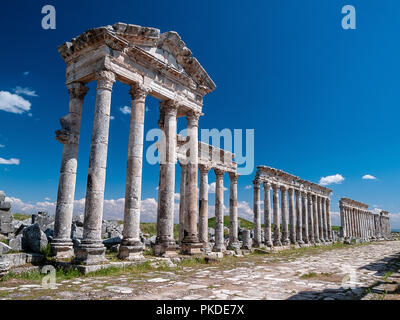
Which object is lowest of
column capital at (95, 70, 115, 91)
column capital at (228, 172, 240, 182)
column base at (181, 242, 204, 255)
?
column base at (181, 242, 204, 255)

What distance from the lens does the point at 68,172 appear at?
11.9m

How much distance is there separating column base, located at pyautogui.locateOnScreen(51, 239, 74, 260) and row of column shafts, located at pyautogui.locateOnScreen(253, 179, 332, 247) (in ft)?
62.5

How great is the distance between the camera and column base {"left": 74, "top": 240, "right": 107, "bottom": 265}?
9477mm

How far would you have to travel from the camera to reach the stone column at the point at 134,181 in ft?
37.0

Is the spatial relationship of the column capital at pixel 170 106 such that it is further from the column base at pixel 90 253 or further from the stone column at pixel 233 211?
the stone column at pixel 233 211

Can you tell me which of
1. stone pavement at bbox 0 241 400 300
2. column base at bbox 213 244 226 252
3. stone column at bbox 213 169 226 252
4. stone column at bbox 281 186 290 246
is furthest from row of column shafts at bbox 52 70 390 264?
→ stone column at bbox 281 186 290 246

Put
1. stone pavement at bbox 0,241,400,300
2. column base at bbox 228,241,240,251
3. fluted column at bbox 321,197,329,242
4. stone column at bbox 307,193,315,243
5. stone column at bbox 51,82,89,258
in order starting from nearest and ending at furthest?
stone pavement at bbox 0,241,400,300
stone column at bbox 51,82,89,258
column base at bbox 228,241,240,251
stone column at bbox 307,193,315,243
fluted column at bbox 321,197,329,242

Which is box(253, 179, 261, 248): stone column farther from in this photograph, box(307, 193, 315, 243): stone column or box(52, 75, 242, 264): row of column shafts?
box(52, 75, 242, 264): row of column shafts

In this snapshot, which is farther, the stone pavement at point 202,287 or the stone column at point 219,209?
the stone column at point 219,209

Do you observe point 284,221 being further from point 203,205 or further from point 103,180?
point 103,180

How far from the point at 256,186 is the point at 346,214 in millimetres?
30249

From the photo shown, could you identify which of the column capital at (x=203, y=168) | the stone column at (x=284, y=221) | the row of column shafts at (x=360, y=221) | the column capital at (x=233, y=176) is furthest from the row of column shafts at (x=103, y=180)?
the row of column shafts at (x=360, y=221)

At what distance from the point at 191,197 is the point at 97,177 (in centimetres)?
541
